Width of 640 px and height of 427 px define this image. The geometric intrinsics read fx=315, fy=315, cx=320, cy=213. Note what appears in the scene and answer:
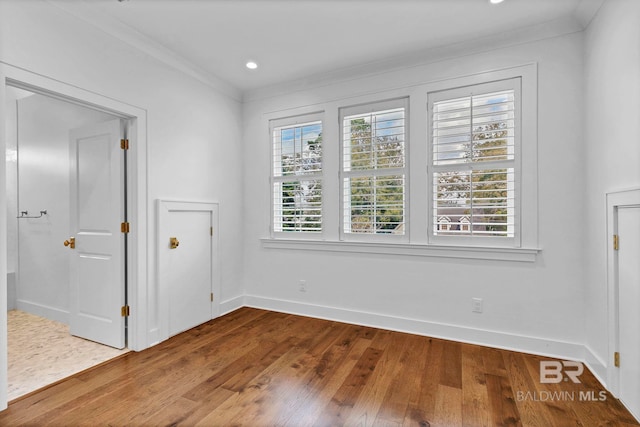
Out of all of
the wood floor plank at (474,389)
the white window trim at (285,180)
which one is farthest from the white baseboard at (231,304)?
the wood floor plank at (474,389)

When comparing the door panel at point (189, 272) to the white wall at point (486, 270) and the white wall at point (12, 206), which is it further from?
the white wall at point (12, 206)

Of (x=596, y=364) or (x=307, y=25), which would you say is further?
(x=307, y=25)

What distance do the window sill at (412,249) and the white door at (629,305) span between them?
0.70m

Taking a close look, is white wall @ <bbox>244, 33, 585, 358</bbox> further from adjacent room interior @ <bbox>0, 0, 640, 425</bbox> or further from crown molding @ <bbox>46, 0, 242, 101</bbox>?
crown molding @ <bbox>46, 0, 242, 101</bbox>

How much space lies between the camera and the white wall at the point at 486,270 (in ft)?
8.55

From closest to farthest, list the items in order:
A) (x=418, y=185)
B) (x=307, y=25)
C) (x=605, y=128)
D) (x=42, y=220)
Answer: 1. (x=605, y=128)
2. (x=307, y=25)
3. (x=418, y=185)
4. (x=42, y=220)

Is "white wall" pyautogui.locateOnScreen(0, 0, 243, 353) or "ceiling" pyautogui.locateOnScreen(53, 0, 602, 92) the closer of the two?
"white wall" pyautogui.locateOnScreen(0, 0, 243, 353)

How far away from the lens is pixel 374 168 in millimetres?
3383

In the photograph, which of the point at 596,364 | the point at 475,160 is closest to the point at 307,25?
the point at 475,160

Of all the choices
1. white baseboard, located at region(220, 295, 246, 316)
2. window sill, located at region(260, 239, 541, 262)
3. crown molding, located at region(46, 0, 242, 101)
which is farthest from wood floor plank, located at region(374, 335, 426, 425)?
crown molding, located at region(46, 0, 242, 101)

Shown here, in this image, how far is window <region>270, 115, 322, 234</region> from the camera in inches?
147

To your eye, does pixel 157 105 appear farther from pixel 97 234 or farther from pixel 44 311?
pixel 44 311

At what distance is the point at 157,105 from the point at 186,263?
1608 millimetres

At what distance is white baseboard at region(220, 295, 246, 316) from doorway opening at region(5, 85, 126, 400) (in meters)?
1.19
